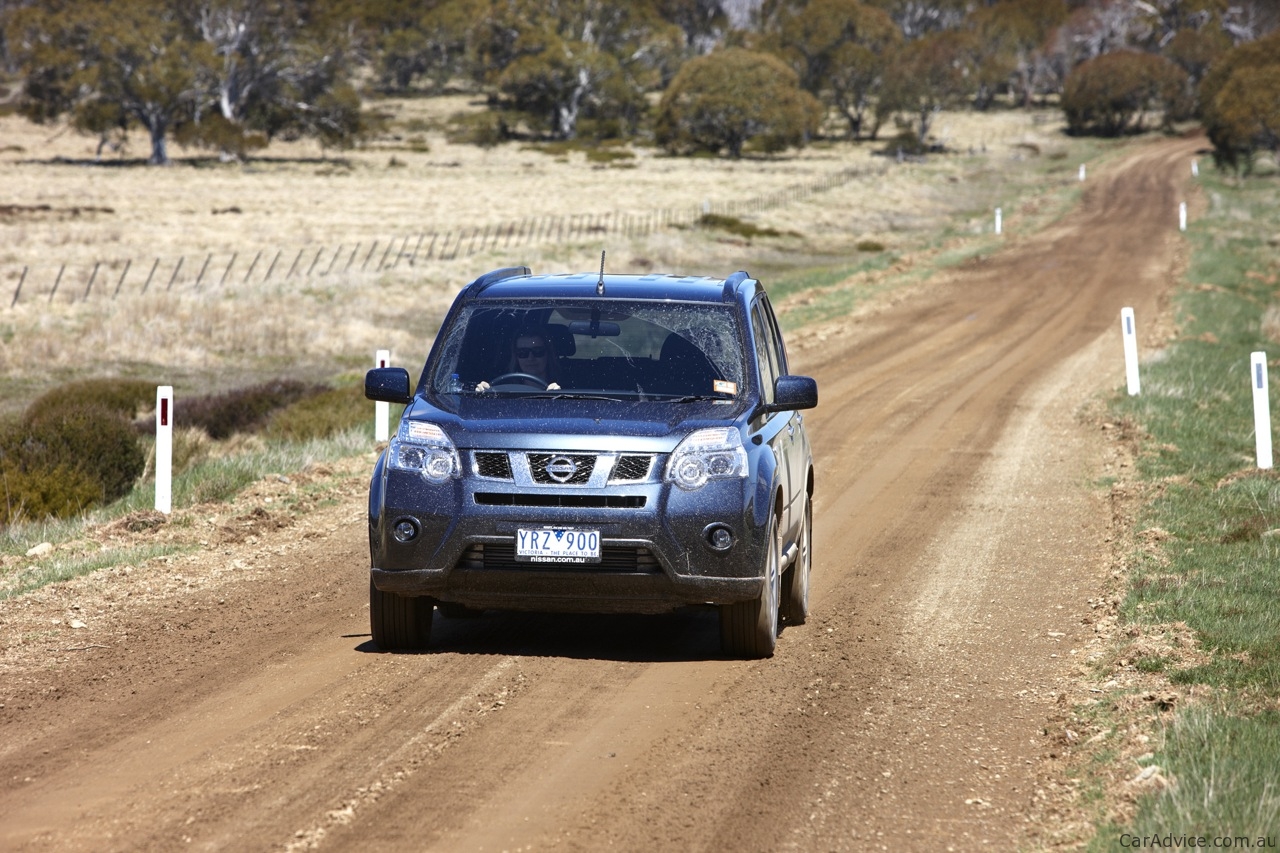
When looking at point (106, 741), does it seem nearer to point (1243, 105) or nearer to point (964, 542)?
point (964, 542)

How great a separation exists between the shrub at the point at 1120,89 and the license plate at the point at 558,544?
11629cm

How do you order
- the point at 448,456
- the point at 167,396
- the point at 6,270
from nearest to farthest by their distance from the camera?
the point at 448,456 < the point at 167,396 < the point at 6,270

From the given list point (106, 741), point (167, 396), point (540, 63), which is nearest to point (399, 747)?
point (106, 741)

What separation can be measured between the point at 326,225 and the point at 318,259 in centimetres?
1209

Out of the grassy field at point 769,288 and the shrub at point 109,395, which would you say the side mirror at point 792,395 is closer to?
the grassy field at point 769,288

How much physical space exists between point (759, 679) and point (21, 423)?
13.4m

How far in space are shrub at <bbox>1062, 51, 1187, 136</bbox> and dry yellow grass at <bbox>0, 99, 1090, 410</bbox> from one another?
14.8 ft

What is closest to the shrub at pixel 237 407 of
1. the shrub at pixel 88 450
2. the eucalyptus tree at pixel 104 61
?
the shrub at pixel 88 450

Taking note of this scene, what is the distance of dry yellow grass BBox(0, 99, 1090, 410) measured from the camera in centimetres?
3009

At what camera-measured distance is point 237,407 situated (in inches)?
887

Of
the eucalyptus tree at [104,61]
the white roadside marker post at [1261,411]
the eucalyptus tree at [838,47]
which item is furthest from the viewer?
the eucalyptus tree at [838,47]

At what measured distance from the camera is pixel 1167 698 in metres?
6.83

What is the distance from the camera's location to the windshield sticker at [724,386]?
7898mm

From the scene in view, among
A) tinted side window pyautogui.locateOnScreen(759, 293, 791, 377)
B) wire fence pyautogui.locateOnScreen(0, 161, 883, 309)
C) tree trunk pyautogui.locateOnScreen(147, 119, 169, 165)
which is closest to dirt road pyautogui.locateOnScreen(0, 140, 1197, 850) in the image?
tinted side window pyautogui.locateOnScreen(759, 293, 791, 377)
